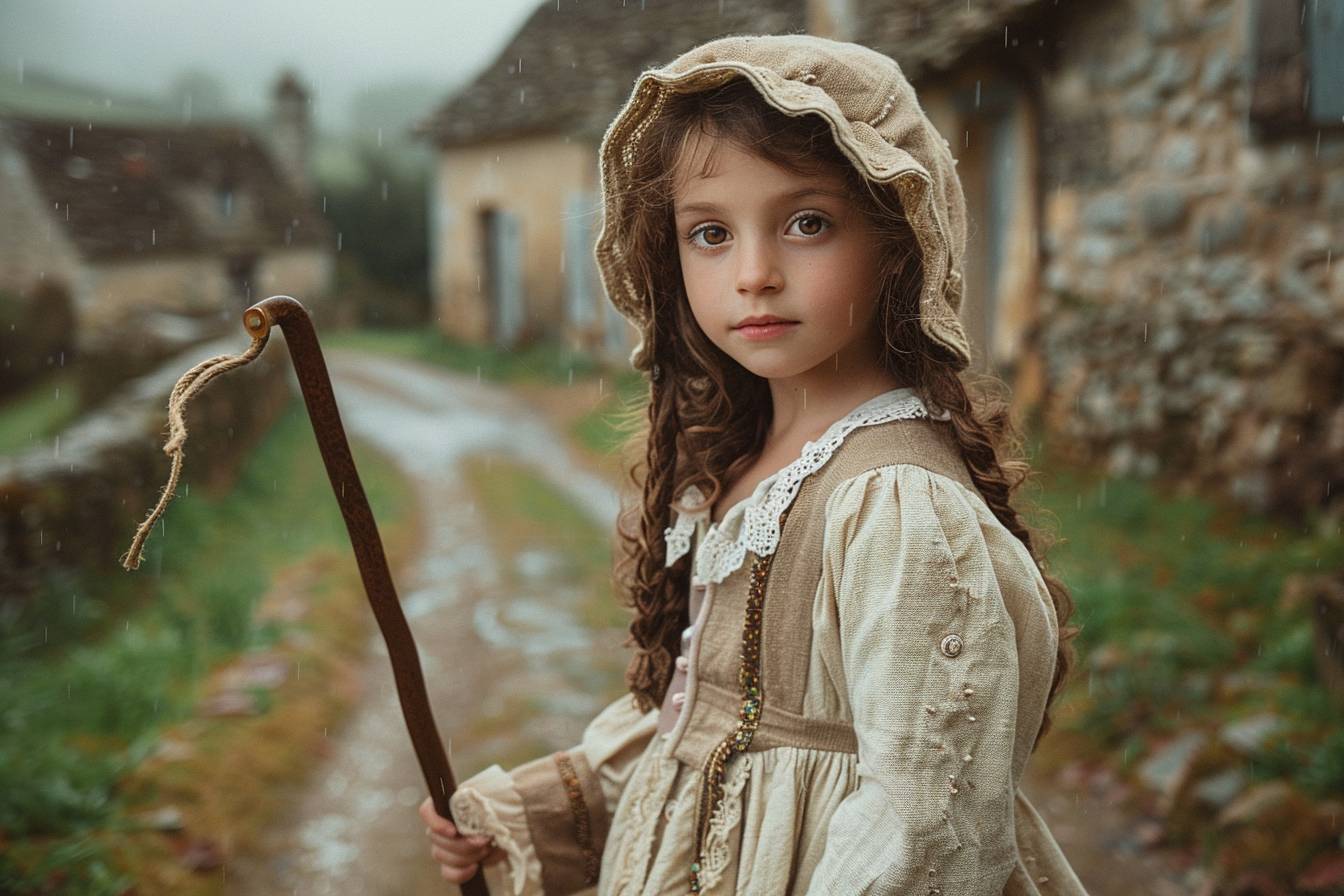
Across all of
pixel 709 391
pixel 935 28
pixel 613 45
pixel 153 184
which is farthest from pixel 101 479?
pixel 153 184

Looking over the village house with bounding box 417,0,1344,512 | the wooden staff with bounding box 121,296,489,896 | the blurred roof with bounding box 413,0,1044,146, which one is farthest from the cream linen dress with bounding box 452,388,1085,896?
the blurred roof with bounding box 413,0,1044,146

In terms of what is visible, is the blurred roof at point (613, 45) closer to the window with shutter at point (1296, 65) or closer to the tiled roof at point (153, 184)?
the window with shutter at point (1296, 65)

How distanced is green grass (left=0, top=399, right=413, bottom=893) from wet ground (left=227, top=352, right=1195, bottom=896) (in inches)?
19.1

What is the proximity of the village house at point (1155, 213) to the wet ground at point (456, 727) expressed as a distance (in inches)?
68.6

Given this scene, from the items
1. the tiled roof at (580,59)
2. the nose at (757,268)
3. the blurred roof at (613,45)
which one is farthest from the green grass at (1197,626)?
the tiled roof at (580,59)

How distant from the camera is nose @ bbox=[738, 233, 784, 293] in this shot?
1339 mm

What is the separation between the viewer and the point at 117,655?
4293 millimetres

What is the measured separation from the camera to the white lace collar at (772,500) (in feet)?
4.58

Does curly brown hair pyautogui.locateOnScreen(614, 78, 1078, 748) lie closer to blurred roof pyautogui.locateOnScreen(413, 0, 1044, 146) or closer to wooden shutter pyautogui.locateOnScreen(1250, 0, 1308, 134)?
wooden shutter pyautogui.locateOnScreen(1250, 0, 1308, 134)

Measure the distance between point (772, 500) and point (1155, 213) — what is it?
17.8ft

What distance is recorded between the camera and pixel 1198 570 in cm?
453

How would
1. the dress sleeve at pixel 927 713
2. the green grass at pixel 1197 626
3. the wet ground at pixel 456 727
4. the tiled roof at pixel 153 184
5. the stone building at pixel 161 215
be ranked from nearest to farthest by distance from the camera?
1. the dress sleeve at pixel 927 713
2. the wet ground at pixel 456 727
3. the green grass at pixel 1197 626
4. the stone building at pixel 161 215
5. the tiled roof at pixel 153 184

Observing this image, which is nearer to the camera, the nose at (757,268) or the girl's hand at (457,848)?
the nose at (757,268)

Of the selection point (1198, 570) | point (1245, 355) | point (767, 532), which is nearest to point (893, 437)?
point (767, 532)
